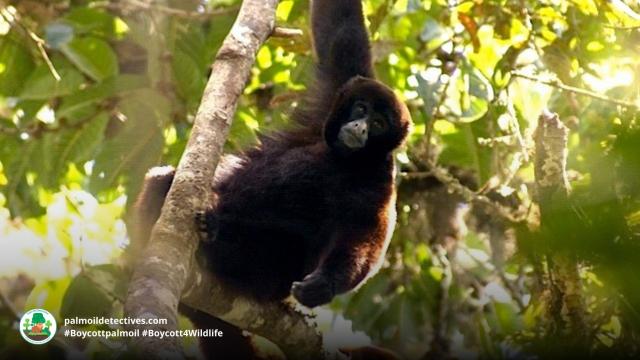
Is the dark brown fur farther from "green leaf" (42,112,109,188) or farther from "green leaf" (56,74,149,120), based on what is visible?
"green leaf" (42,112,109,188)

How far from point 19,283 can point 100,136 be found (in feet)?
2.86

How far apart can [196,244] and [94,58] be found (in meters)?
1.95

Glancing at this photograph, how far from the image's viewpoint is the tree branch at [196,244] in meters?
2.31

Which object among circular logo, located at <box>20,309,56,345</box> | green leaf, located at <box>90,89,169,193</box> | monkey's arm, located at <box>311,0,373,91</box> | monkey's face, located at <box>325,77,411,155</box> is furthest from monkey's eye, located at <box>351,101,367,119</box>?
circular logo, located at <box>20,309,56,345</box>

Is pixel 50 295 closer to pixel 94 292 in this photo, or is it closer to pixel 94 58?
pixel 94 292

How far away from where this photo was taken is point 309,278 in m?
3.54

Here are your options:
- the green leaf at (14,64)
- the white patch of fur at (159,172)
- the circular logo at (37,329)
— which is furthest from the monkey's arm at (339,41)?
the circular logo at (37,329)

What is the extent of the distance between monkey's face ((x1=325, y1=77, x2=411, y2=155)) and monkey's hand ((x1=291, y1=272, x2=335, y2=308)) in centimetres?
86

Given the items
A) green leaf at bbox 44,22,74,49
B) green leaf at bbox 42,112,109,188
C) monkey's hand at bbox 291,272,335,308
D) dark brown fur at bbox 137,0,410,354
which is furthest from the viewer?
green leaf at bbox 42,112,109,188

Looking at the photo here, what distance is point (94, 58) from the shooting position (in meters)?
4.48

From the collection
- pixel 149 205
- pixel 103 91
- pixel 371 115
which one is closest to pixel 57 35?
pixel 103 91

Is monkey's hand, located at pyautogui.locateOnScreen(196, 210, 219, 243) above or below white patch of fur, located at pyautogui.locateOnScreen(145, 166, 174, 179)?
above

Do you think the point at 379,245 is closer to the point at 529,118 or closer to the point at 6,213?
the point at 529,118

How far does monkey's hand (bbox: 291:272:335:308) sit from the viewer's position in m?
3.47
